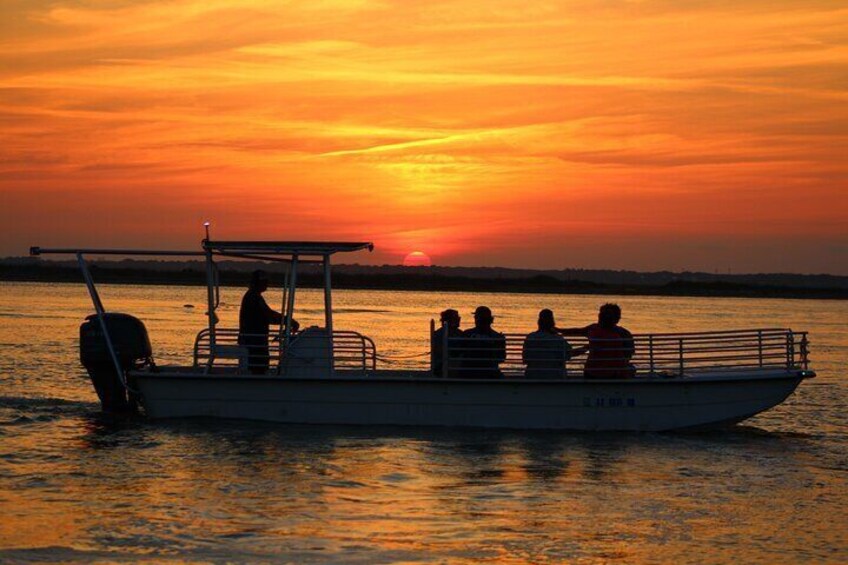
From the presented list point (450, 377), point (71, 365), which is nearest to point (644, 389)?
point (450, 377)

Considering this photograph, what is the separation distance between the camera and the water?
1128 centimetres

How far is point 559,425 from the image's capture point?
17.9 m

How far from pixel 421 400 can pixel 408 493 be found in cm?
392

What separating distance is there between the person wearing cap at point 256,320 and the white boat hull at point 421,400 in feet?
1.68

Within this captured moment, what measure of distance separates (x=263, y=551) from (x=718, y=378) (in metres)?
9.26

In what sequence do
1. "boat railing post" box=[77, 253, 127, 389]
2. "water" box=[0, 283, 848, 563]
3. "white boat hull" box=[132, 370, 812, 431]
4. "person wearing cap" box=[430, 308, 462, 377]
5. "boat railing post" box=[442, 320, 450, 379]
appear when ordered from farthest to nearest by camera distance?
"boat railing post" box=[77, 253, 127, 389] < "person wearing cap" box=[430, 308, 462, 377] < "white boat hull" box=[132, 370, 812, 431] < "boat railing post" box=[442, 320, 450, 379] < "water" box=[0, 283, 848, 563]

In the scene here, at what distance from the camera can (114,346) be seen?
18688 millimetres

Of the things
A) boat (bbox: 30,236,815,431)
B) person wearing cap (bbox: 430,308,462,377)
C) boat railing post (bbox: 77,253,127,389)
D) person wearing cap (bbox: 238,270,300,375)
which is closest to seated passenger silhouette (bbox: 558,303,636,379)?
boat (bbox: 30,236,815,431)

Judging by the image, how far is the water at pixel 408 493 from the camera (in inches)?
444

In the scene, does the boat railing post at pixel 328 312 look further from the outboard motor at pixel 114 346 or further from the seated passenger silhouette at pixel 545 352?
the outboard motor at pixel 114 346

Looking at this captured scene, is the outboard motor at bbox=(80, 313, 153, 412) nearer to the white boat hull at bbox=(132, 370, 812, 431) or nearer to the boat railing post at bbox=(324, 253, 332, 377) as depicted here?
the white boat hull at bbox=(132, 370, 812, 431)

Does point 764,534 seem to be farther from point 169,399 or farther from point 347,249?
point 169,399

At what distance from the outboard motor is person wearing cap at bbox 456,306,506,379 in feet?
15.8

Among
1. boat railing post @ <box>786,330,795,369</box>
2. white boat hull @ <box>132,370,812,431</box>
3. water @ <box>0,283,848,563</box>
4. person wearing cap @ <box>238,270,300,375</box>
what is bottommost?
water @ <box>0,283,848,563</box>
